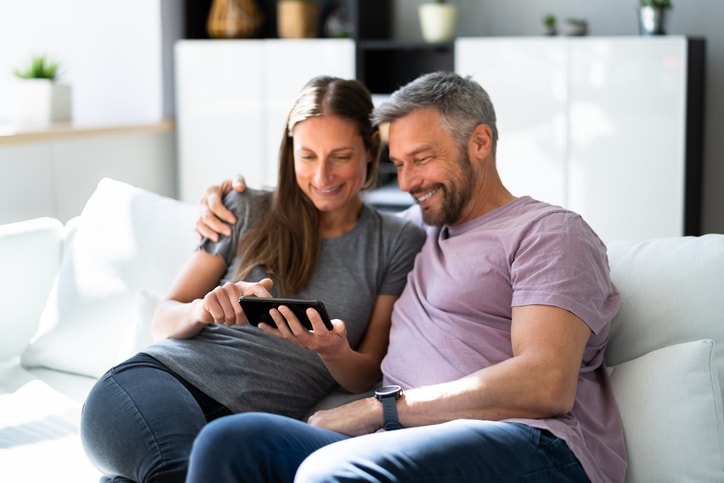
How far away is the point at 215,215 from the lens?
2150mm

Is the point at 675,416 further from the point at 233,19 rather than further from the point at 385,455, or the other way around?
the point at 233,19

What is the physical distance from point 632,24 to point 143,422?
3447 millimetres

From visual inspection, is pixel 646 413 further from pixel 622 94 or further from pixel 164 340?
pixel 622 94

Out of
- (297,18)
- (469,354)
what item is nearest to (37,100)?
(297,18)

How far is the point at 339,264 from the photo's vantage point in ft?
6.84

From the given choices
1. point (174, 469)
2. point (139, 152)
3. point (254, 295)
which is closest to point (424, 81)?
point (254, 295)

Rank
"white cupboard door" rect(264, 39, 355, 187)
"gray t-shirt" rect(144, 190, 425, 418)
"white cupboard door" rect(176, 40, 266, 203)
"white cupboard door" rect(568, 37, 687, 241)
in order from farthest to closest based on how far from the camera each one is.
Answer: "white cupboard door" rect(176, 40, 266, 203)
"white cupboard door" rect(264, 39, 355, 187)
"white cupboard door" rect(568, 37, 687, 241)
"gray t-shirt" rect(144, 190, 425, 418)

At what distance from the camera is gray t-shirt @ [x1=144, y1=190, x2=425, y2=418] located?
1928mm

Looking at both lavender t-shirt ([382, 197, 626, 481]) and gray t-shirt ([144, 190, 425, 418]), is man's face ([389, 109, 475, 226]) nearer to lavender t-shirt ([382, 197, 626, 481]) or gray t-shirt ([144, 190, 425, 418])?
lavender t-shirt ([382, 197, 626, 481])

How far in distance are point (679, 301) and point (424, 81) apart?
2.29 ft

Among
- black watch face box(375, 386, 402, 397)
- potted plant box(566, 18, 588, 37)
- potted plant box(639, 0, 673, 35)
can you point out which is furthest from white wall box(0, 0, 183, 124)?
black watch face box(375, 386, 402, 397)

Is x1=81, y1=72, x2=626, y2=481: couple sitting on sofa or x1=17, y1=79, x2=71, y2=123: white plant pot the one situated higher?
x1=17, y1=79, x2=71, y2=123: white plant pot

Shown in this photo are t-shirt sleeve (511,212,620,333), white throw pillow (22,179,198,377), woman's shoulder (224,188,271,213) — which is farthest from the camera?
white throw pillow (22,179,198,377)

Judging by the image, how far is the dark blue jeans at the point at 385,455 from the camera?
1.46 meters
